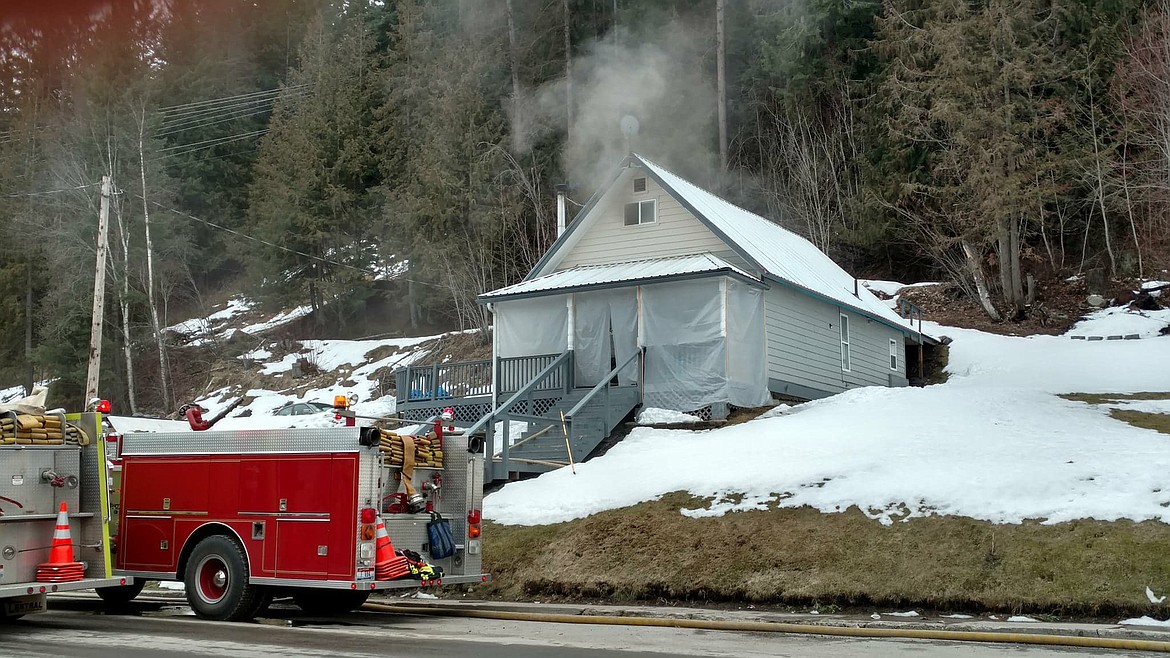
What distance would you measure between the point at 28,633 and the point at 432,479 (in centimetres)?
420

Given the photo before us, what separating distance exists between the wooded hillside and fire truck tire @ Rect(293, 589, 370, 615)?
3077cm

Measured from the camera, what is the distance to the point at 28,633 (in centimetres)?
963

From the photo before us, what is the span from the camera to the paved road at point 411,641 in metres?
8.29

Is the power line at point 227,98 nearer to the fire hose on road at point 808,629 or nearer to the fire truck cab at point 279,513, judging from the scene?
the fire truck cab at point 279,513

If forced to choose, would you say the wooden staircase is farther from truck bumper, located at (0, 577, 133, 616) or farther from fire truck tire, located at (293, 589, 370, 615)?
truck bumper, located at (0, 577, 133, 616)

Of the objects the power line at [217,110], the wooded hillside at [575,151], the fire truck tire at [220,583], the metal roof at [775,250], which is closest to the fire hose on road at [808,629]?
the fire truck tire at [220,583]

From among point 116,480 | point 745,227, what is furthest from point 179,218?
point 116,480

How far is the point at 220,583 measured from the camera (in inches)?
427

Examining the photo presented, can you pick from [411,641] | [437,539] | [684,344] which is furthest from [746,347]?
[411,641]

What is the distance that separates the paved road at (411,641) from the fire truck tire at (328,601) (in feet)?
2.13

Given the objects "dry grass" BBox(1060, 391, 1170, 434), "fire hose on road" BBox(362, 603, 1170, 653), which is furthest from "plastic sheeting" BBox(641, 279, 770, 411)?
"fire hose on road" BBox(362, 603, 1170, 653)

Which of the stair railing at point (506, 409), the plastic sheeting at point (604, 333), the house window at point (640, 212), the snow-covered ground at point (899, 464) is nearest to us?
the snow-covered ground at point (899, 464)

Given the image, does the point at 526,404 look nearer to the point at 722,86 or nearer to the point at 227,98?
the point at 722,86

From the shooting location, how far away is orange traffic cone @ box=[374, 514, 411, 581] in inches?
409
